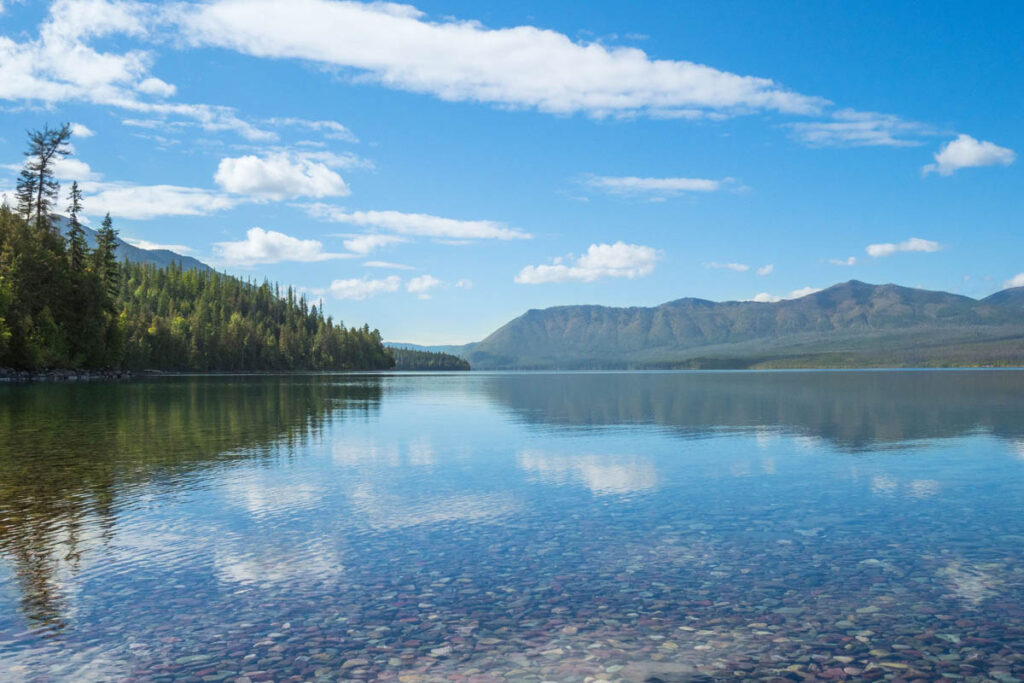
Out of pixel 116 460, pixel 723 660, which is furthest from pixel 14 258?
pixel 723 660

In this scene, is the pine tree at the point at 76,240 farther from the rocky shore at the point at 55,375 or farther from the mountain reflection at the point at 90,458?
the mountain reflection at the point at 90,458

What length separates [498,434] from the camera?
49.1 m

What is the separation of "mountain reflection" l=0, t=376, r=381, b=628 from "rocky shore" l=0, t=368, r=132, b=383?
166ft

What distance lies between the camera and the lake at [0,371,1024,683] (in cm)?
1155

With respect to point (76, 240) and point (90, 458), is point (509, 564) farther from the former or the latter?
point (76, 240)

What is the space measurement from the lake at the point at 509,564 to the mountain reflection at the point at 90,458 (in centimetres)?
18

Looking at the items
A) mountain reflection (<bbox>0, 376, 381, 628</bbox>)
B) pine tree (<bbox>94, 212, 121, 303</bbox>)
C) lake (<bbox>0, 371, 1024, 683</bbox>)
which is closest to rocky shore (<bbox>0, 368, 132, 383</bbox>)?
pine tree (<bbox>94, 212, 121, 303</bbox>)

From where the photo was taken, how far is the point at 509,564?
17.0m

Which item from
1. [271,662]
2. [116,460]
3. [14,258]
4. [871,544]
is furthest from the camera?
[14,258]

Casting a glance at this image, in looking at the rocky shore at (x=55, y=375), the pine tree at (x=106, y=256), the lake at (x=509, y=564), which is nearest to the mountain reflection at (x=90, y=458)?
the lake at (x=509, y=564)

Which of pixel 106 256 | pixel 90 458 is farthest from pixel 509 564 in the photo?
pixel 106 256

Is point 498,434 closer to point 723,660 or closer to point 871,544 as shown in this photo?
point 871,544

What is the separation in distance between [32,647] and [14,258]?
425 ft

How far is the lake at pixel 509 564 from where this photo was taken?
1155 cm
